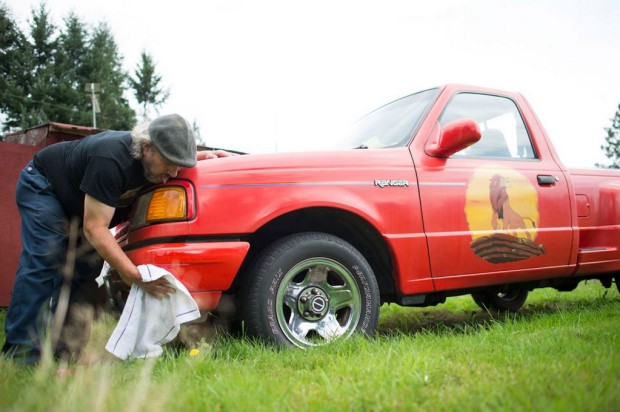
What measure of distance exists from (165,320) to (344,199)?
1217 millimetres

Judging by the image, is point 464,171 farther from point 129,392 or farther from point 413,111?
point 129,392

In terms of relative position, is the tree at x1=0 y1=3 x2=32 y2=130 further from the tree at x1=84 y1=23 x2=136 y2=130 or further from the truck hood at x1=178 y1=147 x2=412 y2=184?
the truck hood at x1=178 y1=147 x2=412 y2=184

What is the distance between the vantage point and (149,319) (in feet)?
8.14

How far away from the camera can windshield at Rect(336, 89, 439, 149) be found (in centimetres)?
340

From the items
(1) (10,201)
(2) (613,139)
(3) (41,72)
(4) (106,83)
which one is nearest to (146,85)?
(4) (106,83)

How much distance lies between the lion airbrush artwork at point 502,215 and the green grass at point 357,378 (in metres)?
0.65

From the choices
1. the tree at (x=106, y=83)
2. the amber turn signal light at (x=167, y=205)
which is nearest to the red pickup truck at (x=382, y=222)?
the amber turn signal light at (x=167, y=205)

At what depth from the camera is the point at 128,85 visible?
129ft

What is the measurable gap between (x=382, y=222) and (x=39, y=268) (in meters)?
2.00

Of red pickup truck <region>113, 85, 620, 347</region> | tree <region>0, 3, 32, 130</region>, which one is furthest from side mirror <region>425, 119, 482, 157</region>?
tree <region>0, 3, 32, 130</region>

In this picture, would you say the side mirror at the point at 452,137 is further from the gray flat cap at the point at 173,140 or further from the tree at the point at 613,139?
the tree at the point at 613,139

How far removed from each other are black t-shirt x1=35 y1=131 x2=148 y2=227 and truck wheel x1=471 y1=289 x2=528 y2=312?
3800 mm

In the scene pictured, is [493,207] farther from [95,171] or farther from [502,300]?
[95,171]

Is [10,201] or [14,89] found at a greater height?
[14,89]
